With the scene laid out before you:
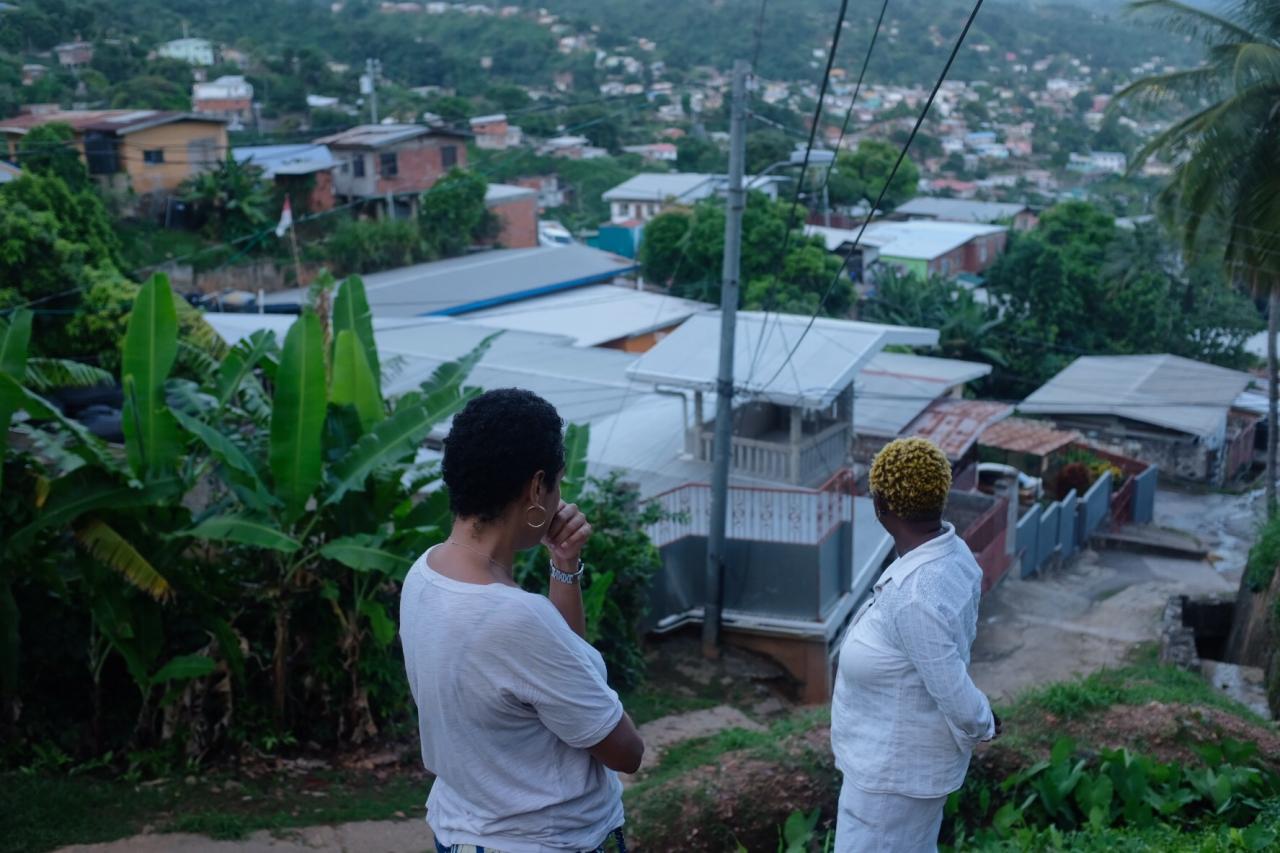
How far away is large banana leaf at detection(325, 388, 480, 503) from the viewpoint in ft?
20.7

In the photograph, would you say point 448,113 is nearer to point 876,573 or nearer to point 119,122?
point 119,122

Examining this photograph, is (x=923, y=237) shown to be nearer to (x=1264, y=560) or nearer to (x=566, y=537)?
(x=1264, y=560)

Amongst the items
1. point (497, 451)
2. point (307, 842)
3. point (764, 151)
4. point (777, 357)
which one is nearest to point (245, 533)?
point (307, 842)

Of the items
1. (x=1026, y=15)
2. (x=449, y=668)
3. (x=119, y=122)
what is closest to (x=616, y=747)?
(x=449, y=668)

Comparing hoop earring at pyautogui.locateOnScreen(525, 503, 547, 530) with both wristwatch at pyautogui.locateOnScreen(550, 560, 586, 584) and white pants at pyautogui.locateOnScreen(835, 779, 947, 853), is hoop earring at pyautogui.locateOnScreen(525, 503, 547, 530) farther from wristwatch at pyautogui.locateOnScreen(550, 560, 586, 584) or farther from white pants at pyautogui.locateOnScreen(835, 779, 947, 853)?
white pants at pyautogui.locateOnScreen(835, 779, 947, 853)

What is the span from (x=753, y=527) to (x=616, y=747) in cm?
1001

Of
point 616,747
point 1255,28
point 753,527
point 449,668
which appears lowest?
point 753,527

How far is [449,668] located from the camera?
214 centimetres

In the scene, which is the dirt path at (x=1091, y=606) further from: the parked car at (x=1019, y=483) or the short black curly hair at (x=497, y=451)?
the short black curly hair at (x=497, y=451)

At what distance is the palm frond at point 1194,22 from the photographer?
587 inches

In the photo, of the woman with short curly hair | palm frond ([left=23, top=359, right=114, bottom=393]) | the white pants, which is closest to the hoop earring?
the woman with short curly hair

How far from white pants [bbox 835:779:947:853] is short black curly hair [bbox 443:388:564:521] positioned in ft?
4.70

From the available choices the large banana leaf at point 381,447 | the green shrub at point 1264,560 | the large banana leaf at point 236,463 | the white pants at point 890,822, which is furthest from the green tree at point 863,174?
the white pants at point 890,822

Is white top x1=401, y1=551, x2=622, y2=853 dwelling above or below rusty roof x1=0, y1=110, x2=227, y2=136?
below
